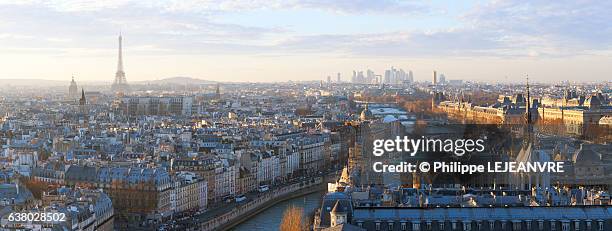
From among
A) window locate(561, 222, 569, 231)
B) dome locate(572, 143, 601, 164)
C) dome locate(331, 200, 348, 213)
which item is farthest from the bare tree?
dome locate(572, 143, 601, 164)

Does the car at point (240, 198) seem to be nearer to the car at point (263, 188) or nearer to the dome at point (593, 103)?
the car at point (263, 188)

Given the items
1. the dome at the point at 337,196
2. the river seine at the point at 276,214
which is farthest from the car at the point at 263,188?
the dome at the point at 337,196

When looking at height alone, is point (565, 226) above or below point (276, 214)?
above

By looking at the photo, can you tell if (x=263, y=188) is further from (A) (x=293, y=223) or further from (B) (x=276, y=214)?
(A) (x=293, y=223)

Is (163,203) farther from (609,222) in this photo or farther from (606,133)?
(606,133)

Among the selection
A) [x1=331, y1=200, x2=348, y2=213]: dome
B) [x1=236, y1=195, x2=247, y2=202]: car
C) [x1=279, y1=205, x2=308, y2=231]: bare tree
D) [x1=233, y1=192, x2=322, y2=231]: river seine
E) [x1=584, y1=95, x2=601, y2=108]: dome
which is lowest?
[x1=233, y1=192, x2=322, y2=231]: river seine

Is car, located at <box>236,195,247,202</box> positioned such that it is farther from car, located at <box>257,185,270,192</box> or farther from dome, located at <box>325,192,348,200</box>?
dome, located at <box>325,192,348,200</box>

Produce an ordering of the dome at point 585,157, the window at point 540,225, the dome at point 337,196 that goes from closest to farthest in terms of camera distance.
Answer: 1. the window at point 540,225
2. the dome at point 337,196
3. the dome at point 585,157

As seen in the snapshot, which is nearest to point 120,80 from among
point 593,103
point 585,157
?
point 593,103

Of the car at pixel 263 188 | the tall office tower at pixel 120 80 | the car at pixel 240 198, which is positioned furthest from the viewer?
the tall office tower at pixel 120 80
